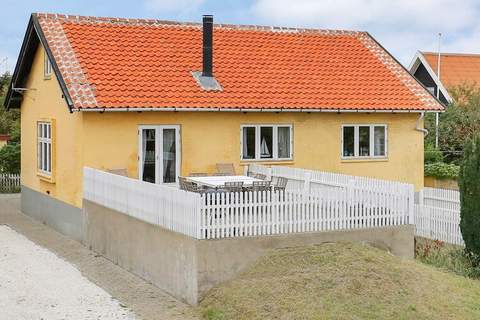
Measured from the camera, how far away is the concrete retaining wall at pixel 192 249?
523 inches

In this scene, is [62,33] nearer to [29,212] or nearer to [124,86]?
[124,86]

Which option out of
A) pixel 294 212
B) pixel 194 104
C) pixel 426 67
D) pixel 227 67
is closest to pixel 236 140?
pixel 194 104

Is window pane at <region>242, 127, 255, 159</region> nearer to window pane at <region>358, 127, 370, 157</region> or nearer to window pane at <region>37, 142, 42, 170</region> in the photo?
window pane at <region>358, 127, 370, 157</region>

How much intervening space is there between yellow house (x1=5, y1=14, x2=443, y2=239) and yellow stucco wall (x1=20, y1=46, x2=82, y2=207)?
0.18 ft

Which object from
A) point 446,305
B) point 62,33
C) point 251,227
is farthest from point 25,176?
point 446,305

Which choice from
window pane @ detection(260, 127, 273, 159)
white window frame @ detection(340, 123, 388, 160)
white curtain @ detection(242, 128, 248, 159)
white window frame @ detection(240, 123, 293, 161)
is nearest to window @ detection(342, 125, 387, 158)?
white window frame @ detection(340, 123, 388, 160)

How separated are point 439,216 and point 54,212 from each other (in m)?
10.8

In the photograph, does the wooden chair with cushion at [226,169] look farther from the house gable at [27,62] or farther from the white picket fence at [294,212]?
the white picket fence at [294,212]

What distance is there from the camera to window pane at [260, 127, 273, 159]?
74.9 feet

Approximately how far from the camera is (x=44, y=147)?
77.1 feet

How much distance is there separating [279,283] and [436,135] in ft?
80.7

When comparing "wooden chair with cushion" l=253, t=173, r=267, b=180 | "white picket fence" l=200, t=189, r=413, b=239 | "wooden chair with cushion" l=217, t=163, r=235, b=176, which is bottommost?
"white picket fence" l=200, t=189, r=413, b=239

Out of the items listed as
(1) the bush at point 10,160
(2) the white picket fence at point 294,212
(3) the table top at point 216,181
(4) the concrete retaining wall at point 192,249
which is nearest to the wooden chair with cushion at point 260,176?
(3) the table top at point 216,181

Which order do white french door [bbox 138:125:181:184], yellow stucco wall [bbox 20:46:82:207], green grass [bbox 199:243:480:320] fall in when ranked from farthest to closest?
white french door [bbox 138:125:181:184] < yellow stucco wall [bbox 20:46:82:207] < green grass [bbox 199:243:480:320]
